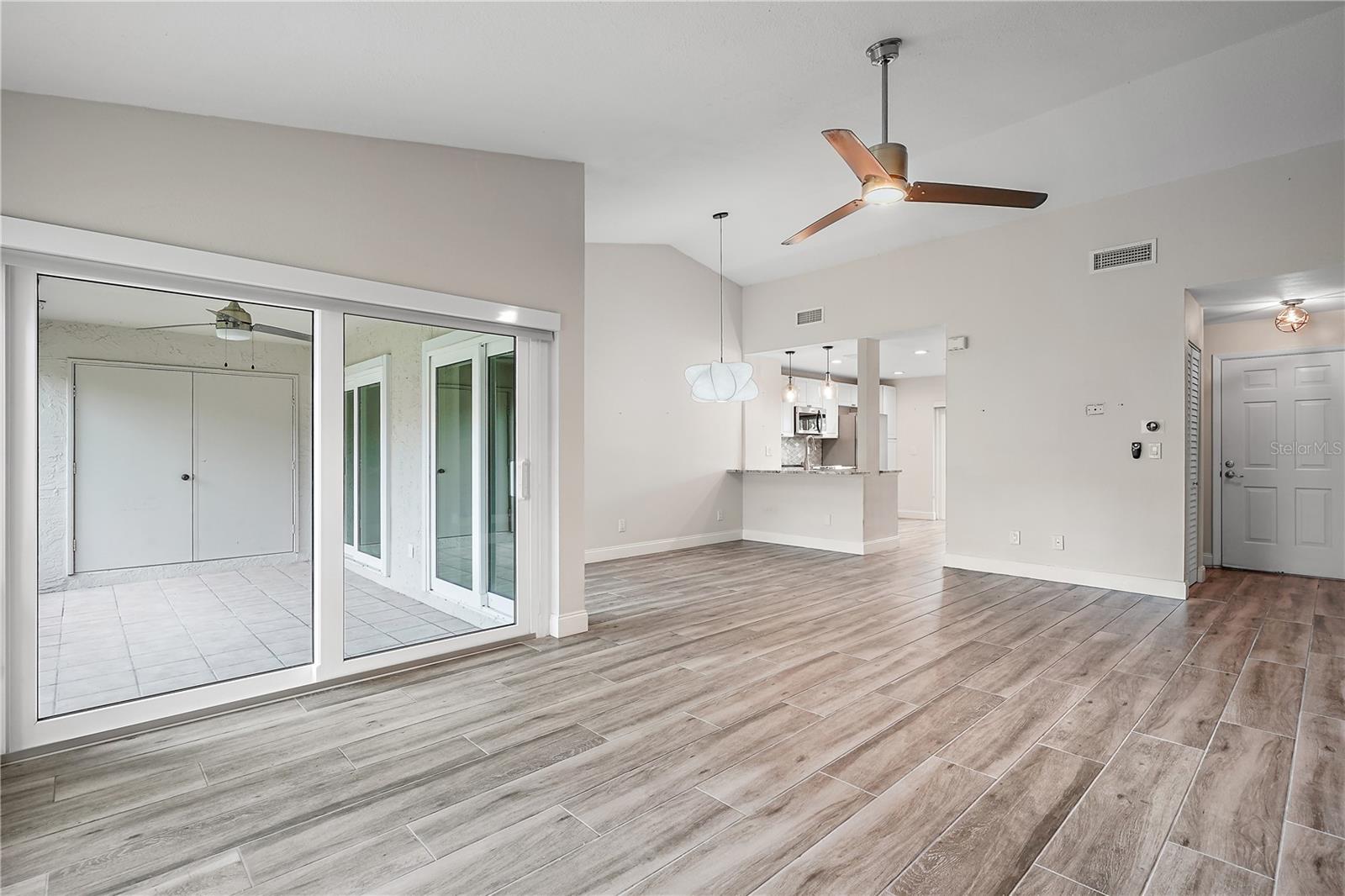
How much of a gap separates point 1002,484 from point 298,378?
574cm

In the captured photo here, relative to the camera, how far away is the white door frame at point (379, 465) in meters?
3.40

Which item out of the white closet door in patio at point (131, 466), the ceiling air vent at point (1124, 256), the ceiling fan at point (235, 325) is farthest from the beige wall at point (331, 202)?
the ceiling air vent at point (1124, 256)

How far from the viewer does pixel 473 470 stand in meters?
4.02

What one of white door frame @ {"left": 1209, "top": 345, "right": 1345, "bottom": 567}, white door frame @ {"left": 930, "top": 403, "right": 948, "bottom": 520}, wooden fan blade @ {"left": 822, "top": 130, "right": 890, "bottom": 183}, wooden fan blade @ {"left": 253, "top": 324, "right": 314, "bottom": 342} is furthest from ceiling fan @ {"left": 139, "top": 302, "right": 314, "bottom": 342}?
white door frame @ {"left": 930, "top": 403, "right": 948, "bottom": 520}

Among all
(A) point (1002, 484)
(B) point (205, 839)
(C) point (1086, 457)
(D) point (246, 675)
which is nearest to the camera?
(B) point (205, 839)

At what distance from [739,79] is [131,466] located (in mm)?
3399

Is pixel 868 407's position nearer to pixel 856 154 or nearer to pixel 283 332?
pixel 856 154

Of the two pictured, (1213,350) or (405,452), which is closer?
(405,452)

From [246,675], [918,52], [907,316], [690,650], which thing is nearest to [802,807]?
[690,650]

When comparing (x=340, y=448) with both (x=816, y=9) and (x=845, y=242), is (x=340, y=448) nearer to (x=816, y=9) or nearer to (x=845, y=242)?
(x=816, y=9)

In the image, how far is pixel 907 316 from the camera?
22.0 ft

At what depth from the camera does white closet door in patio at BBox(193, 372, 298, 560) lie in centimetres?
307

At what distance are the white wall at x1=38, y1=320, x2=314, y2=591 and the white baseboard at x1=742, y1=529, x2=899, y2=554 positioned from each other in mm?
5717

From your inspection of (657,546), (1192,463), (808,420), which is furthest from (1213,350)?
(657,546)
